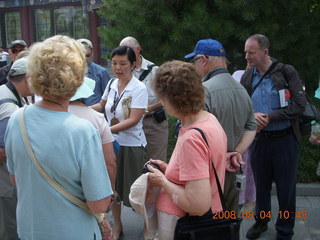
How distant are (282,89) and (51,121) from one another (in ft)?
7.78

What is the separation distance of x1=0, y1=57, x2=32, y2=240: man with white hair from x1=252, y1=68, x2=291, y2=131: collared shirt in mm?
2048

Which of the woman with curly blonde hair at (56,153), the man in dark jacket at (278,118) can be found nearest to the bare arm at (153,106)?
the man in dark jacket at (278,118)

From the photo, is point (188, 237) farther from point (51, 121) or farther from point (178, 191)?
point (51, 121)

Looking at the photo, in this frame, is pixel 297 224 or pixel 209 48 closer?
pixel 209 48

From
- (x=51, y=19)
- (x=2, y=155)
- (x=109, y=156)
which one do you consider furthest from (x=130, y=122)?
(x=51, y=19)

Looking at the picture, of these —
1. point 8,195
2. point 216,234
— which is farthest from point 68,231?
point 8,195

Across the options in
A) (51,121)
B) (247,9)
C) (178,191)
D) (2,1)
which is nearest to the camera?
(51,121)

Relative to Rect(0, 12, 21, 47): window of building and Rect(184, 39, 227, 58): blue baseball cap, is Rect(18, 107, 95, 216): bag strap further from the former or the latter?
Rect(0, 12, 21, 47): window of building

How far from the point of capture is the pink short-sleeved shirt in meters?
1.92

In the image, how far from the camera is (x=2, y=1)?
14828mm

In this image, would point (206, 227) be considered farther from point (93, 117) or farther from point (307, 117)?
point (307, 117)

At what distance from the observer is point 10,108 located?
8.43 feet

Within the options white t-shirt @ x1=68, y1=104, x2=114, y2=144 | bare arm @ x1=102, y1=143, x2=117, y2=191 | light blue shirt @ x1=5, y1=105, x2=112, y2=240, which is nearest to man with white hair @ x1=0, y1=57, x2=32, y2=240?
white t-shirt @ x1=68, y1=104, x2=114, y2=144

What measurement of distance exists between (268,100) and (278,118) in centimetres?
22
